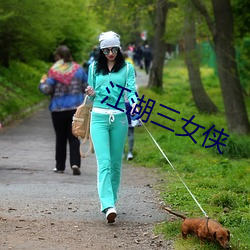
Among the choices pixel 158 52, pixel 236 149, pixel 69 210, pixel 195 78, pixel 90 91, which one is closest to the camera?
pixel 90 91

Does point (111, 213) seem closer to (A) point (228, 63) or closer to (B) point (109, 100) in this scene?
(B) point (109, 100)

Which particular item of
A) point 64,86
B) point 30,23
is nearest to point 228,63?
point 30,23

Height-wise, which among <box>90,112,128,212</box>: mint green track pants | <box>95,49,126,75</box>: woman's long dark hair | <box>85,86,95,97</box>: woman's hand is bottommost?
<box>90,112,128,212</box>: mint green track pants

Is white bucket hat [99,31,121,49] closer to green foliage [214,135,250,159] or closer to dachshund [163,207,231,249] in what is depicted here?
dachshund [163,207,231,249]

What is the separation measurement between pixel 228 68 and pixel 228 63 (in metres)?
0.14

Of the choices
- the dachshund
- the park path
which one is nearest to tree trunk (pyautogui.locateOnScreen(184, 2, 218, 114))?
the park path

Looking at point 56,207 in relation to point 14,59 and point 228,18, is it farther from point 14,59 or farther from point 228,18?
point 14,59

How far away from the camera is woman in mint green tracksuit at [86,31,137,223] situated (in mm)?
7461

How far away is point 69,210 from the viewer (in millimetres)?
8008

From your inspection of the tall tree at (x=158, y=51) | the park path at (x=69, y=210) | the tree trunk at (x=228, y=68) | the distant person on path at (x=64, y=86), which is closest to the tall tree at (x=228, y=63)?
the tree trunk at (x=228, y=68)

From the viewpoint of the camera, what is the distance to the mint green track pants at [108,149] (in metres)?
7.34

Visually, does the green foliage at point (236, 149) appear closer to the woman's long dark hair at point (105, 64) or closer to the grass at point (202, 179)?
the grass at point (202, 179)

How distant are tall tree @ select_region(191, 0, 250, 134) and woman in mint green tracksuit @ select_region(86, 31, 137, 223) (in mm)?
8596

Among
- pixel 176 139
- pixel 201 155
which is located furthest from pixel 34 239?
pixel 176 139
